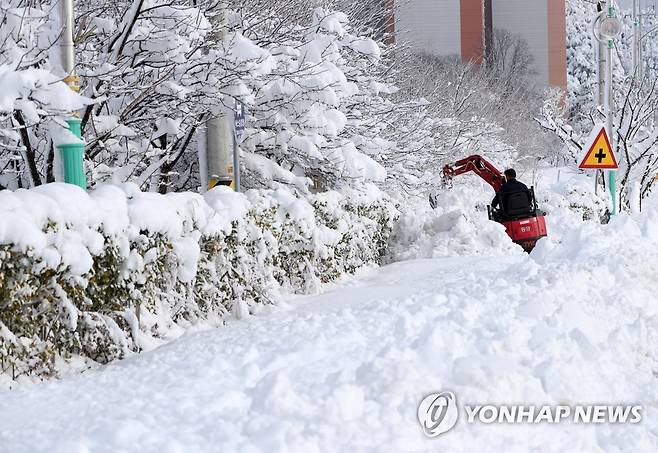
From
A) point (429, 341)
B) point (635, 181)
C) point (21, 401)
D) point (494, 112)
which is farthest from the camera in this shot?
point (494, 112)

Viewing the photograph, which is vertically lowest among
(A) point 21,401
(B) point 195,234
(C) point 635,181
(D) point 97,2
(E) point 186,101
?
(C) point 635,181

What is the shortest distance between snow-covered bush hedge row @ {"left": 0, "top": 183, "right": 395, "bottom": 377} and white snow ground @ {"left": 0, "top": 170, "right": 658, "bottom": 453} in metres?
0.30

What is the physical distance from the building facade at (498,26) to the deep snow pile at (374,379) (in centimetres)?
5637

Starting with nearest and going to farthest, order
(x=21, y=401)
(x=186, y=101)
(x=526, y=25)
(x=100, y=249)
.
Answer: (x=21, y=401)
(x=100, y=249)
(x=186, y=101)
(x=526, y=25)

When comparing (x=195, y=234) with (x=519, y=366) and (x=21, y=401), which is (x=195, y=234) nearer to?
(x=21, y=401)

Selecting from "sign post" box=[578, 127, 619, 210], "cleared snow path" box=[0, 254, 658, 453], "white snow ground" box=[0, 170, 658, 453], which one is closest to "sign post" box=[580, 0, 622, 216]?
"sign post" box=[578, 127, 619, 210]

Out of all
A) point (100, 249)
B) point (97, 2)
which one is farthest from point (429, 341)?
point (97, 2)

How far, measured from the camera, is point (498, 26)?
72938 millimetres

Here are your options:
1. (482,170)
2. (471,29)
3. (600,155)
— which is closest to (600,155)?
(600,155)

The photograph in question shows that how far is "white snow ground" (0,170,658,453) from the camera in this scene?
4215 mm

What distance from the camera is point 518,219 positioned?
1581cm

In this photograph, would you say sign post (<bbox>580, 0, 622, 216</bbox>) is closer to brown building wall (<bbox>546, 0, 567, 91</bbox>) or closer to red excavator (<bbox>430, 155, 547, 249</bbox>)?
red excavator (<bbox>430, 155, 547, 249</bbox>)

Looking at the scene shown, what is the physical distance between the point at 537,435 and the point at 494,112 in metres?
39.5

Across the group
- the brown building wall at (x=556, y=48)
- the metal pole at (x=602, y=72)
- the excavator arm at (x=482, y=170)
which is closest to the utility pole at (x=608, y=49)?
the metal pole at (x=602, y=72)
